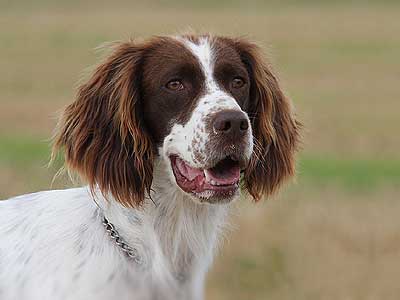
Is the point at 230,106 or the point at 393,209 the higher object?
the point at 230,106

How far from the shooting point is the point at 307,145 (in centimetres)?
1512

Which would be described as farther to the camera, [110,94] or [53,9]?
[53,9]

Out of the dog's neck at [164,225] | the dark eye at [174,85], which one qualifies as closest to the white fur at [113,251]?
the dog's neck at [164,225]

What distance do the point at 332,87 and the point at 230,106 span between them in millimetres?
18110

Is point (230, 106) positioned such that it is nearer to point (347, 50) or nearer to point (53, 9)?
point (347, 50)

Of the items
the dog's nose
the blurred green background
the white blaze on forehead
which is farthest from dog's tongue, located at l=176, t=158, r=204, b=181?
the blurred green background

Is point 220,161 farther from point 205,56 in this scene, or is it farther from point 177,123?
point 205,56

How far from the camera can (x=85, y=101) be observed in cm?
555

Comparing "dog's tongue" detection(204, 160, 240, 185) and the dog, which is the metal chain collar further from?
"dog's tongue" detection(204, 160, 240, 185)

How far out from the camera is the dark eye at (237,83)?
554 cm

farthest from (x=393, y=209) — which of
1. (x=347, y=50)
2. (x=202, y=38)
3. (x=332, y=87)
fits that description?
(x=347, y=50)

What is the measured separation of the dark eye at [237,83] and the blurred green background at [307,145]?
1.77ft

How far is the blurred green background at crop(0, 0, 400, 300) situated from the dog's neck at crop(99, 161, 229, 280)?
1.52ft

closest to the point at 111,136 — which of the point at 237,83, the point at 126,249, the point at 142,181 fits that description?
the point at 142,181
